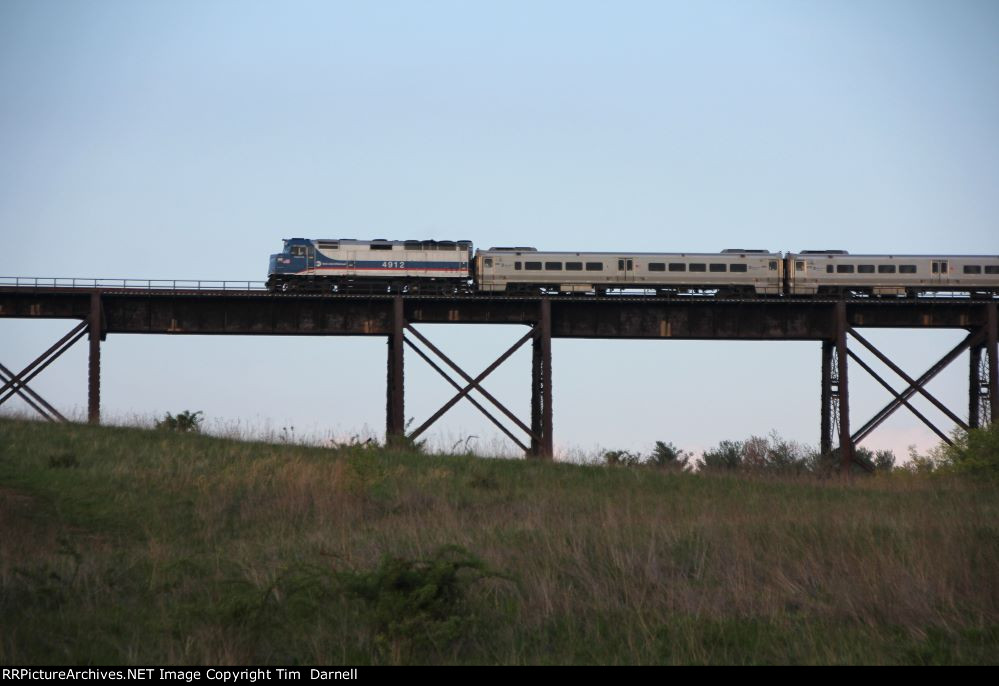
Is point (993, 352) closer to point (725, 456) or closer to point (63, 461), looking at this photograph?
point (725, 456)

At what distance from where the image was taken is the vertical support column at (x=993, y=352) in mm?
42353

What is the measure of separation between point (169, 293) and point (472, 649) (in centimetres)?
3178

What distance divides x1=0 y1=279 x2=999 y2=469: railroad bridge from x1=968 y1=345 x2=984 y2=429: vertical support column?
0.05m

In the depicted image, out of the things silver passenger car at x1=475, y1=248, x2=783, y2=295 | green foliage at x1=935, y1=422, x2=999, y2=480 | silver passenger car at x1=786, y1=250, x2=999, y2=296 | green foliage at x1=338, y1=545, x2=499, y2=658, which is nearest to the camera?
green foliage at x1=338, y1=545, x2=499, y2=658

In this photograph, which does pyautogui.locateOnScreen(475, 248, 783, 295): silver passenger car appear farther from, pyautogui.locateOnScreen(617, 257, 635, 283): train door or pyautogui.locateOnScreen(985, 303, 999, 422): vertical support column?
pyautogui.locateOnScreen(985, 303, 999, 422): vertical support column

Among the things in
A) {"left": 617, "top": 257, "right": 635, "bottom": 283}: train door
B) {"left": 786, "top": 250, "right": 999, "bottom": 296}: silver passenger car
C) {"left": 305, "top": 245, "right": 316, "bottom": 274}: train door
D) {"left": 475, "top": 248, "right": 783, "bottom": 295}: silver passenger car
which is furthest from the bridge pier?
{"left": 786, "top": 250, "right": 999, "bottom": 296}: silver passenger car

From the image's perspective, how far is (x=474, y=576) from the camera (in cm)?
1413

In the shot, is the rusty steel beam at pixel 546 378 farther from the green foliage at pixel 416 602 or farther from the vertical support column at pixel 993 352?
the green foliage at pixel 416 602

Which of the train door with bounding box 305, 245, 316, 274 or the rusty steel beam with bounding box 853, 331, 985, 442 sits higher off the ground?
the train door with bounding box 305, 245, 316, 274

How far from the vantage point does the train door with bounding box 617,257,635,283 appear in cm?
4750

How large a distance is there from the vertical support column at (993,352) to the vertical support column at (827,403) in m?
6.16

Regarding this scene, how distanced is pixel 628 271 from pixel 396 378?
13017 millimetres
